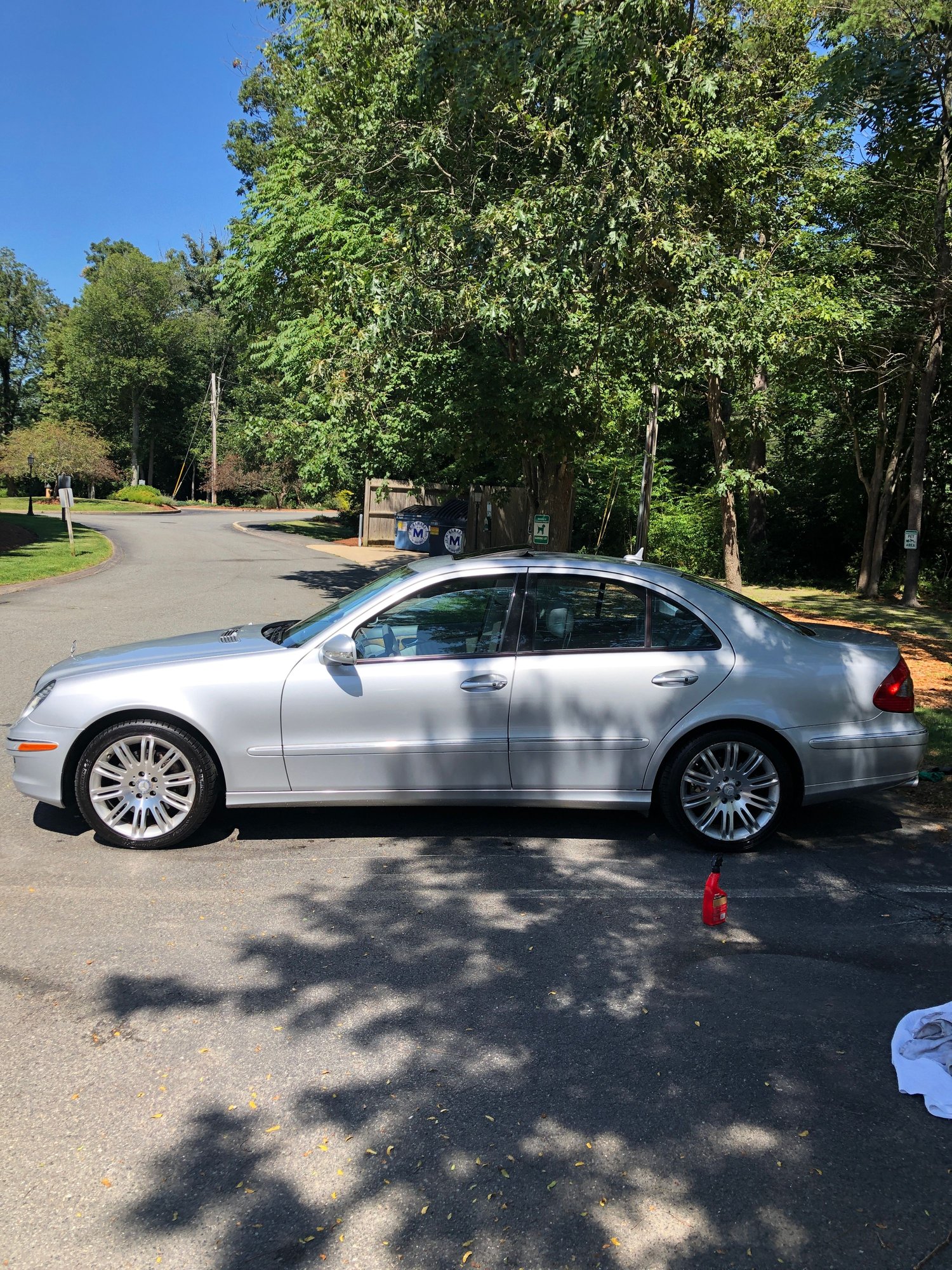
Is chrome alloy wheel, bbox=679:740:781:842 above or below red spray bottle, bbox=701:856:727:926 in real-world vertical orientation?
above

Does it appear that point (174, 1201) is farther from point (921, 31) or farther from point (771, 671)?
point (921, 31)

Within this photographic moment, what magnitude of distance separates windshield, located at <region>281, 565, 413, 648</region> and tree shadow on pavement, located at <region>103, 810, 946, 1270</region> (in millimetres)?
1443

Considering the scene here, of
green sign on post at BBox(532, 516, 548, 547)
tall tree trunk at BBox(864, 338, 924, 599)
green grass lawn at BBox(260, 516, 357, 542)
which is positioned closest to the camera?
green sign on post at BBox(532, 516, 548, 547)

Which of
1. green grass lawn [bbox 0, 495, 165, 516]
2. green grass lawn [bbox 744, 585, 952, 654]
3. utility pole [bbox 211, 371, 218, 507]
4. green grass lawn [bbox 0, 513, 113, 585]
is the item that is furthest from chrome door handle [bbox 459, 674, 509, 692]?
utility pole [bbox 211, 371, 218, 507]

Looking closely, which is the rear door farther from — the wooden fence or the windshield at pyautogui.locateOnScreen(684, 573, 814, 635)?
the wooden fence

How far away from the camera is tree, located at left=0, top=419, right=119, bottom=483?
47.0 m

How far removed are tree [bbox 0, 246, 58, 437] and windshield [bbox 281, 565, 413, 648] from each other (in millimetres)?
68443

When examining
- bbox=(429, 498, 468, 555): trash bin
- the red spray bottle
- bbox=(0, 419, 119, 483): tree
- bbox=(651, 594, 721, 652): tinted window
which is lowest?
the red spray bottle

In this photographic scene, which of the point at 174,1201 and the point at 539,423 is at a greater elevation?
the point at 539,423

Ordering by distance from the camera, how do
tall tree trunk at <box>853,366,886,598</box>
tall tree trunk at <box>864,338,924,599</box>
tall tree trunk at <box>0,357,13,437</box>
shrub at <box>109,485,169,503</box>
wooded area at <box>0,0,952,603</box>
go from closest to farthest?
wooded area at <box>0,0,952,603</box> < tall tree trunk at <box>864,338,924,599</box> < tall tree trunk at <box>853,366,886,598</box> < shrub at <box>109,485,169,503</box> < tall tree trunk at <box>0,357,13,437</box>

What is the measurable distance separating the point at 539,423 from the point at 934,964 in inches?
437

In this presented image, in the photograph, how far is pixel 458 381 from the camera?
14.5m

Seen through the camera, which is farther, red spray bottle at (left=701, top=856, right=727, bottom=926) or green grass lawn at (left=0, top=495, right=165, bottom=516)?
green grass lawn at (left=0, top=495, right=165, bottom=516)

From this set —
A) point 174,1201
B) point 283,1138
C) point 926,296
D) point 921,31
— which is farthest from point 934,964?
point 926,296
